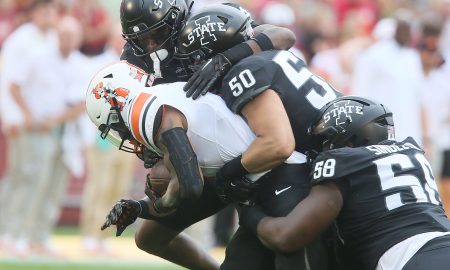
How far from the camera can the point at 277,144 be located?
4961 mm

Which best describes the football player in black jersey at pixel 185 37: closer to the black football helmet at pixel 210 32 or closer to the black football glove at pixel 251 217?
the black football helmet at pixel 210 32

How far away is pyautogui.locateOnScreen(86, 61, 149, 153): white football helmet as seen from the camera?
5348mm

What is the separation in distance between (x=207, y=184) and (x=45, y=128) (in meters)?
4.63

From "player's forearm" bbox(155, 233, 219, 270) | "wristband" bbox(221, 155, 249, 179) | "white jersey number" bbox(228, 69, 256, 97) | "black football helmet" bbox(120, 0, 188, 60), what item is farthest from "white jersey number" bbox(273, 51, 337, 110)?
"player's forearm" bbox(155, 233, 219, 270)

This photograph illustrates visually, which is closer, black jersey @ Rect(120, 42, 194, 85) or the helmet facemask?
the helmet facemask

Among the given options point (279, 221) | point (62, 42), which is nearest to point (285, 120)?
point (279, 221)

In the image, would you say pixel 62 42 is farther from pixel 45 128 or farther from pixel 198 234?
pixel 198 234

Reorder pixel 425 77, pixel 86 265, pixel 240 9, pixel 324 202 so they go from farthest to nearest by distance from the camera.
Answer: pixel 425 77
pixel 86 265
pixel 240 9
pixel 324 202

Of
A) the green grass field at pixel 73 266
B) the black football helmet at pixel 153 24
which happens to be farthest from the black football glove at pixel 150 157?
the green grass field at pixel 73 266

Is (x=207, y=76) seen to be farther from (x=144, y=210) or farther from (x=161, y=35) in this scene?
(x=144, y=210)

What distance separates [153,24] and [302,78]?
784 millimetres

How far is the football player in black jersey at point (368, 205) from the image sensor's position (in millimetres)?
4887

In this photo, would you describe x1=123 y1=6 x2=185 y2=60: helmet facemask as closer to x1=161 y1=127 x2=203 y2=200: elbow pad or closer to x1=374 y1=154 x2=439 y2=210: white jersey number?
x1=161 y1=127 x2=203 y2=200: elbow pad

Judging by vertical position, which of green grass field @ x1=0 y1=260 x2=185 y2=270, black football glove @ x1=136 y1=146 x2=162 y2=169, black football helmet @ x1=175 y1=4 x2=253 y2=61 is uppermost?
black football helmet @ x1=175 y1=4 x2=253 y2=61
